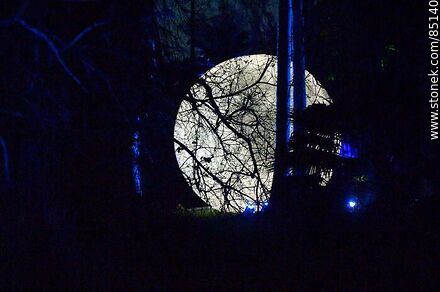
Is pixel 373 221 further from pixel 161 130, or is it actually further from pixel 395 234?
pixel 161 130

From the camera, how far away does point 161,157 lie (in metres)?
8.30

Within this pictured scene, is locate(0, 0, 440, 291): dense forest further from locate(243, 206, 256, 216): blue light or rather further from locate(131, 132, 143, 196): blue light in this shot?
locate(243, 206, 256, 216): blue light

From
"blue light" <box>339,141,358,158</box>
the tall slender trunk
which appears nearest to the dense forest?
"blue light" <box>339,141,358,158</box>

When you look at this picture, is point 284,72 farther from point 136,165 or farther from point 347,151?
point 347,151

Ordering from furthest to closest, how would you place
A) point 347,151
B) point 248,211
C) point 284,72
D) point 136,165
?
point 284,72 < point 248,211 < point 136,165 < point 347,151

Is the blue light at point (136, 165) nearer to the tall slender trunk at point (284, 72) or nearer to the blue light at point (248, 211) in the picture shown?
the blue light at point (248, 211)

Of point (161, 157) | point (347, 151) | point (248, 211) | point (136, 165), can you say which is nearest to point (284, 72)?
point (248, 211)

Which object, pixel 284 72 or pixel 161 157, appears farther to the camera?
pixel 284 72

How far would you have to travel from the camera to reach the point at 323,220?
7289mm

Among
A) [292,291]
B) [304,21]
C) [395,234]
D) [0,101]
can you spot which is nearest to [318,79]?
[304,21]

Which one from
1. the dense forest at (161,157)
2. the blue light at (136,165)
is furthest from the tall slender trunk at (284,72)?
the blue light at (136,165)

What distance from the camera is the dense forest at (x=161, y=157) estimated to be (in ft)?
18.5

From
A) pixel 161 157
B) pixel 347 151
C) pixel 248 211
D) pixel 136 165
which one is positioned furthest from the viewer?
pixel 248 211

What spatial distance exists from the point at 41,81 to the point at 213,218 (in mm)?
5101
